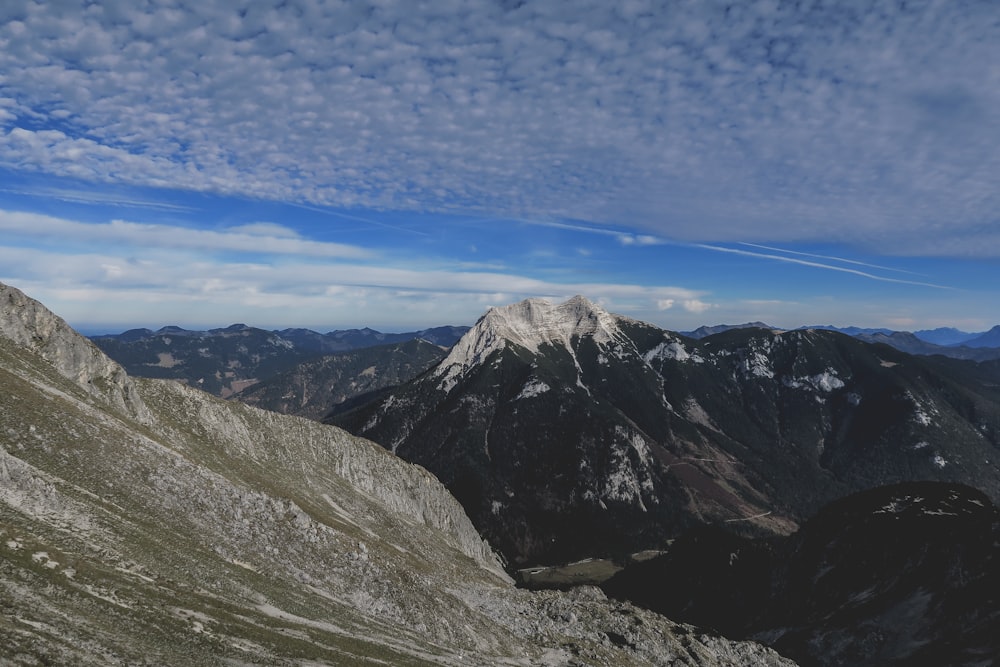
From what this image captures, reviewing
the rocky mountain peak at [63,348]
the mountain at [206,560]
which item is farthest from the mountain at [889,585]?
the rocky mountain peak at [63,348]

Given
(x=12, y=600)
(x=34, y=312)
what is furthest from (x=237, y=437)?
(x=12, y=600)

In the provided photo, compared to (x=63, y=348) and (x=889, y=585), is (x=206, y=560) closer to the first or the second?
(x=63, y=348)

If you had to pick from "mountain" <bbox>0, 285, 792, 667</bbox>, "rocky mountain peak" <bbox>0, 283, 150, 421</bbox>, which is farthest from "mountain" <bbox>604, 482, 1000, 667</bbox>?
"rocky mountain peak" <bbox>0, 283, 150, 421</bbox>

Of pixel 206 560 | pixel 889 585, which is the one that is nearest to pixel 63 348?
pixel 206 560

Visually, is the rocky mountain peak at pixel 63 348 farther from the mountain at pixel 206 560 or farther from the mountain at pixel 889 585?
the mountain at pixel 889 585

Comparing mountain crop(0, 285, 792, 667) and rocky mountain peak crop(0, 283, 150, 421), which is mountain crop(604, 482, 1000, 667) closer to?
mountain crop(0, 285, 792, 667)

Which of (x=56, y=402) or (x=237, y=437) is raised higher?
(x=56, y=402)

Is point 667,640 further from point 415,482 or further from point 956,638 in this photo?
point 415,482
